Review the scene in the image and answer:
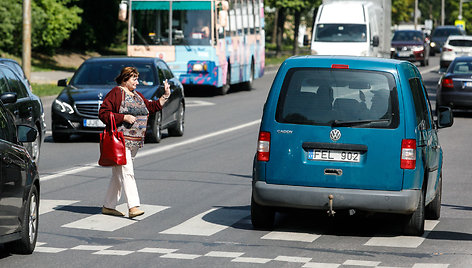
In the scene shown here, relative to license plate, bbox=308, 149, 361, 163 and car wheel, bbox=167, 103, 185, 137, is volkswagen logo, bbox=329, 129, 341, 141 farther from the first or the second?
car wheel, bbox=167, 103, 185, 137

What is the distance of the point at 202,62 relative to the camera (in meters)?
32.5

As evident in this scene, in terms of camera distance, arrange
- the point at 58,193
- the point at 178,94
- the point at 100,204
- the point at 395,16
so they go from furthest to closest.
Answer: the point at 395,16, the point at 178,94, the point at 58,193, the point at 100,204

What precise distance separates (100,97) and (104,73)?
4.37 feet

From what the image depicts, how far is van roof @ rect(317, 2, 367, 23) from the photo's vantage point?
38000 mm

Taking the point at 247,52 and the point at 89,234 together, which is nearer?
the point at 89,234

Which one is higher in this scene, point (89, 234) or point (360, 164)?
point (360, 164)

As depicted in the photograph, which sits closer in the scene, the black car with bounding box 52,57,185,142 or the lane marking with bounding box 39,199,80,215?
the lane marking with bounding box 39,199,80,215

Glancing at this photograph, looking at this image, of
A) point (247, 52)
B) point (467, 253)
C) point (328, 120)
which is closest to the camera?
point (467, 253)

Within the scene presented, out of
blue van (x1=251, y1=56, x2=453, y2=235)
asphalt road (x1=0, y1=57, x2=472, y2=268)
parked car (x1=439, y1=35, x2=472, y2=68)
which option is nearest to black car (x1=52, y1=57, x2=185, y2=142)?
asphalt road (x1=0, y1=57, x2=472, y2=268)

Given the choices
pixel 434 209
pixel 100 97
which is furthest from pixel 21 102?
pixel 434 209

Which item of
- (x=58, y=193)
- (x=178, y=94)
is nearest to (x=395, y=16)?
(x=178, y=94)

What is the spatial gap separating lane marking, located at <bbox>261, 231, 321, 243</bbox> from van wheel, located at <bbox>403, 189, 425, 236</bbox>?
83 cm

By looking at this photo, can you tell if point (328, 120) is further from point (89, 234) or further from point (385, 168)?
point (89, 234)

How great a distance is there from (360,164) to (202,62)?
75.7ft
